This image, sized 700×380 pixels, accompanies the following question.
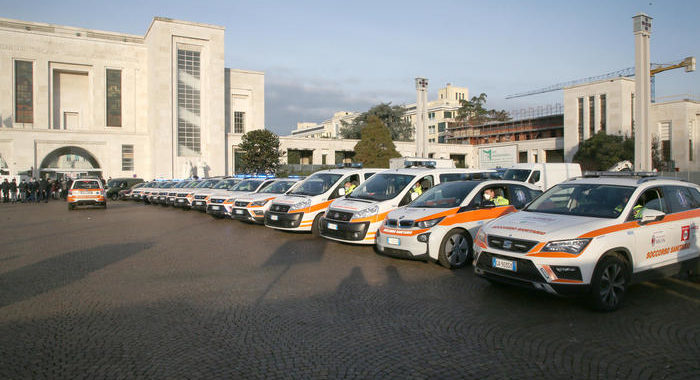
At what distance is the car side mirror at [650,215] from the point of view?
6439 millimetres

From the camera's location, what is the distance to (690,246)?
289 inches

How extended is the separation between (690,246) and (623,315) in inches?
87.8

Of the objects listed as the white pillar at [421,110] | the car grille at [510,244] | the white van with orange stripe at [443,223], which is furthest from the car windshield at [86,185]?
the white pillar at [421,110]

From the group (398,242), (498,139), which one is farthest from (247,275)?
(498,139)

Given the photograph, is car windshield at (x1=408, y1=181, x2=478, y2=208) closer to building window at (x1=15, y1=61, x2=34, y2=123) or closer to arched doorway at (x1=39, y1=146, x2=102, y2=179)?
arched doorway at (x1=39, y1=146, x2=102, y2=179)

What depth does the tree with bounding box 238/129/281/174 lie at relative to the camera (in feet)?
157

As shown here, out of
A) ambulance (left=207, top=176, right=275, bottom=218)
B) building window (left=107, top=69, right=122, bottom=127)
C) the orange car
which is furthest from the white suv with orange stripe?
building window (left=107, top=69, right=122, bottom=127)

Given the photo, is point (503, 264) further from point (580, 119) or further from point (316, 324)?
point (580, 119)

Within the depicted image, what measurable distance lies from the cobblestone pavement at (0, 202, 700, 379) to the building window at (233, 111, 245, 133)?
56.7m

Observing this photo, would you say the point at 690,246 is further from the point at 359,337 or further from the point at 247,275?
the point at 247,275

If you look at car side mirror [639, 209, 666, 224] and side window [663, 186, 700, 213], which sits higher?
side window [663, 186, 700, 213]

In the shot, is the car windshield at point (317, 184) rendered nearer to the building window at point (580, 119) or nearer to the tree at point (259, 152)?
the tree at point (259, 152)

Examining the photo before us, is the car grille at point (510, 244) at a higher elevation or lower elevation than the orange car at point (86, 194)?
lower

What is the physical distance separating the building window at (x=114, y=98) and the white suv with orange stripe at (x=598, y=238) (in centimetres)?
5919
